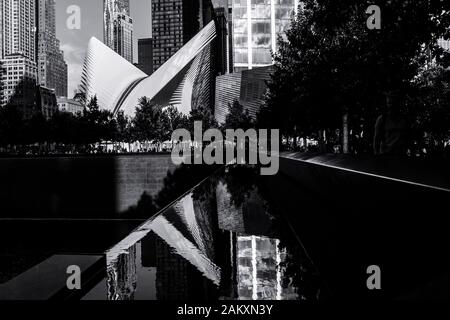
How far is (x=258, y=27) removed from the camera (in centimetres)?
8088

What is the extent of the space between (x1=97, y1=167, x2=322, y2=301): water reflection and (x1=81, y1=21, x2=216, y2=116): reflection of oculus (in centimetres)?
10257

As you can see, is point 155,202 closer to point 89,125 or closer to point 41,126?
point 89,125

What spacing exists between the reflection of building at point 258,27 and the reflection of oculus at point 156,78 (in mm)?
25069

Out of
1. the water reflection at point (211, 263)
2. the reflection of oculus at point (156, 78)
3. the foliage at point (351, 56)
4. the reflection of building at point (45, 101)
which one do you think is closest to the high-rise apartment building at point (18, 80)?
the reflection of building at point (45, 101)

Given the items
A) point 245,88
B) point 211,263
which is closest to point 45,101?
point 245,88

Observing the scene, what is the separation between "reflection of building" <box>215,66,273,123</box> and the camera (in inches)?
2940

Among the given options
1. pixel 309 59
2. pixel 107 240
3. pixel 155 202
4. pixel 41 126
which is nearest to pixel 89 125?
pixel 41 126

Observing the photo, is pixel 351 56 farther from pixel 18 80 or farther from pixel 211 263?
pixel 18 80

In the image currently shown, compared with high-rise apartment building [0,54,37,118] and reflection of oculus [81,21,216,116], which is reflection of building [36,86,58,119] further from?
reflection of oculus [81,21,216,116]

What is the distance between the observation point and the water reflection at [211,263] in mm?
1670

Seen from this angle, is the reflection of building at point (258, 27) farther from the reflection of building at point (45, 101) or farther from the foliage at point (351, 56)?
the reflection of building at point (45, 101)

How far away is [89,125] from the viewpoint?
75062mm

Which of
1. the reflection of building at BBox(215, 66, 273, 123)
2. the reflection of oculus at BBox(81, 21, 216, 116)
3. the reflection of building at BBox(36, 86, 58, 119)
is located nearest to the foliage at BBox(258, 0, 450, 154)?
the reflection of building at BBox(215, 66, 273, 123)

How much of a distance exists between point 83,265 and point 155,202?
31.1 metres
